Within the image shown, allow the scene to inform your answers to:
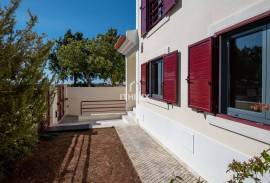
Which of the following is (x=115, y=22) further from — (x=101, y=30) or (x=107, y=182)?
(x=107, y=182)

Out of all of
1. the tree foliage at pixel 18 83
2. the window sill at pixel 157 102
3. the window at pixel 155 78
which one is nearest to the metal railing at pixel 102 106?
the window sill at pixel 157 102

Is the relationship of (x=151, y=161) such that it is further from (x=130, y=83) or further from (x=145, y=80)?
(x=130, y=83)

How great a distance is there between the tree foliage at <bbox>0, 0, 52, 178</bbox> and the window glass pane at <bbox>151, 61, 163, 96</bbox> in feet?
12.6

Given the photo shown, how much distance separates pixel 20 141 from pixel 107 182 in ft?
6.63

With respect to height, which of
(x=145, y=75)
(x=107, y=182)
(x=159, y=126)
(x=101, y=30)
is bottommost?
(x=107, y=182)

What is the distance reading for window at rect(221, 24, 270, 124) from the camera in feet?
9.60

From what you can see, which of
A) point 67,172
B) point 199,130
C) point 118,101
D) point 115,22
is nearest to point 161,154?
point 199,130

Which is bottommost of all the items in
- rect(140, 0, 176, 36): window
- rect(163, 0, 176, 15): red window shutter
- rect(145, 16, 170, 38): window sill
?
rect(145, 16, 170, 38): window sill

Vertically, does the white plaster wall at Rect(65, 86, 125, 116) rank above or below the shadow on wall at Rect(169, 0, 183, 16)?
below

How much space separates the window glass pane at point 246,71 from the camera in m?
3.10

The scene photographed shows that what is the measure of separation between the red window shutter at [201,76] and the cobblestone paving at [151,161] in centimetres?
147

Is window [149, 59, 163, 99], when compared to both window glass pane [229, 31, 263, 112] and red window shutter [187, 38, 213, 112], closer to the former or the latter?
red window shutter [187, 38, 213, 112]

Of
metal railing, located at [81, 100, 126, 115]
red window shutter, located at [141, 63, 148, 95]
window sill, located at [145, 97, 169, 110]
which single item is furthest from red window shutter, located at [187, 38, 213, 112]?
metal railing, located at [81, 100, 126, 115]

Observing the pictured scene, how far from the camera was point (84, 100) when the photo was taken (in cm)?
1706
